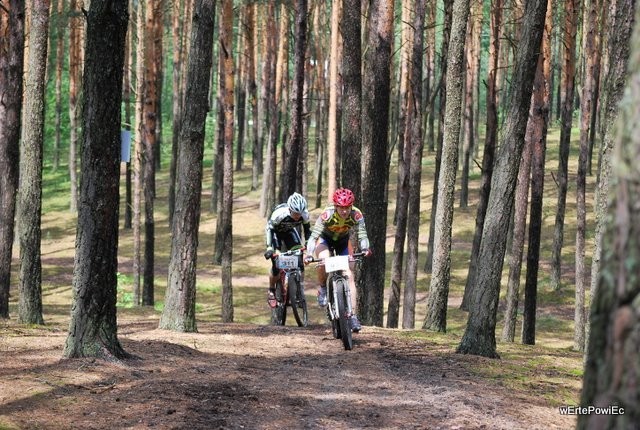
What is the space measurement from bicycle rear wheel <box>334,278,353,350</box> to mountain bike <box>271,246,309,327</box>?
93.0 inches

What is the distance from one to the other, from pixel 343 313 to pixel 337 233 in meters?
1.11

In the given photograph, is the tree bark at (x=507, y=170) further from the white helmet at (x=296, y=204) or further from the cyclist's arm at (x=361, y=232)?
the white helmet at (x=296, y=204)

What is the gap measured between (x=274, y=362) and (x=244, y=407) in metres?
2.73

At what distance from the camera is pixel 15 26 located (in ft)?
46.3

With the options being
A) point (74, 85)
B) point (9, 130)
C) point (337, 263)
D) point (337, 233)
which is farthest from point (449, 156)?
point (74, 85)

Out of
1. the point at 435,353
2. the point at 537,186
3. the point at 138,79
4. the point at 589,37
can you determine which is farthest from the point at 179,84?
the point at 435,353

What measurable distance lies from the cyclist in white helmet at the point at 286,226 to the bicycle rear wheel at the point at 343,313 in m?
2.01

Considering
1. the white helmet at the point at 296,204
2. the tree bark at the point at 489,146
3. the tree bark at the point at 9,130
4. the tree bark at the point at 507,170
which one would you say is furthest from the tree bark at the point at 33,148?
the tree bark at the point at 489,146

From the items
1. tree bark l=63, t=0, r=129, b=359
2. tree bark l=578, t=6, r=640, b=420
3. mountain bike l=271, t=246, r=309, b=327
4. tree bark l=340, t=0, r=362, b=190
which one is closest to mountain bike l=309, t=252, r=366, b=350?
mountain bike l=271, t=246, r=309, b=327

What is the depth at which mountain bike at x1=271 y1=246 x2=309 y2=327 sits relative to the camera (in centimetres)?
1328

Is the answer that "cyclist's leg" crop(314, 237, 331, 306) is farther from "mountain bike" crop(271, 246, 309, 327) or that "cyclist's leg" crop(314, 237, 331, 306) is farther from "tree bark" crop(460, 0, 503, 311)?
"tree bark" crop(460, 0, 503, 311)

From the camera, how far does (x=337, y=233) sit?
11273 millimetres

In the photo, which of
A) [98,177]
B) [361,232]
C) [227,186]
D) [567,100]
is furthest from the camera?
[567,100]

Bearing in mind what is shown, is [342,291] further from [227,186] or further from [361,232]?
[227,186]
